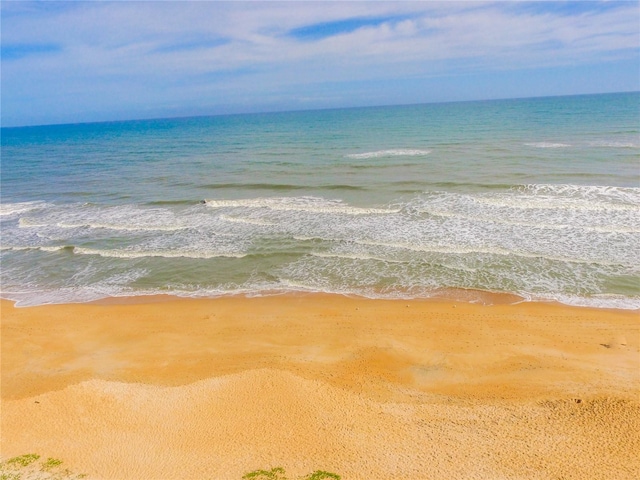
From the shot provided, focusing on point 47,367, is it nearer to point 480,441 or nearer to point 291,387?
point 291,387

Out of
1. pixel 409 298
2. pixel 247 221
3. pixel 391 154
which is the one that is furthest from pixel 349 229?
pixel 391 154

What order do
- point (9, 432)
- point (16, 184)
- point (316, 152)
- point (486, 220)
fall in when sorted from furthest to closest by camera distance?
point (316, 152)
point (16, 184)
point (486, 220)
point (9, 432)

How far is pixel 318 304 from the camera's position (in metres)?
13.2

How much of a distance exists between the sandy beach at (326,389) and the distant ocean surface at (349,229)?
1668mm

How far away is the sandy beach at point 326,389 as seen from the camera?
7.30 m

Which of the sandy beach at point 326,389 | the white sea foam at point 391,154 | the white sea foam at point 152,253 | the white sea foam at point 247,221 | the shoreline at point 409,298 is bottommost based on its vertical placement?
the sandy beach at point 326,389

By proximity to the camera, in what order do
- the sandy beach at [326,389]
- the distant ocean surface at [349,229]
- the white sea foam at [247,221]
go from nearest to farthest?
1. the sandy beach at [326,389]
2. the distant ocean surface at [349,229]
3. the white sea foam at [247,221]

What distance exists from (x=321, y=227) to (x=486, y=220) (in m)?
7.32

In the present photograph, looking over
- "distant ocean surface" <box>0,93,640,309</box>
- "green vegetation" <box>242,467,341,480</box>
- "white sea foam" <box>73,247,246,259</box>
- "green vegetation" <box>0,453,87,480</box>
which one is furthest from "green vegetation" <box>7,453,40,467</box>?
"white sea foam" <box>73,247,246,259</box>


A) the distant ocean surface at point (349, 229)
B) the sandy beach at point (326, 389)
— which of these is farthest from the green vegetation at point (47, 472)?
the distant ocean surface at point (349, 229)

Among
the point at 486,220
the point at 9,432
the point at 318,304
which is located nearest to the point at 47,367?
the point at 9,432

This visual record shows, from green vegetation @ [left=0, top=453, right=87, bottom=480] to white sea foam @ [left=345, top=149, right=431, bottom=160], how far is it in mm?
32157

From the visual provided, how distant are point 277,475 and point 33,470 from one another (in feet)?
13.6

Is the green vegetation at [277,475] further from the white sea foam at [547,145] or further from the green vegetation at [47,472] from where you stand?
the white sea foam at [547,145]
